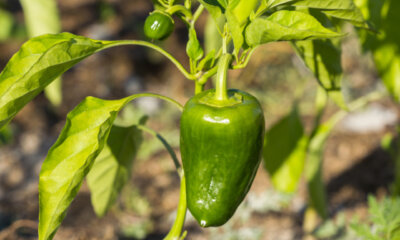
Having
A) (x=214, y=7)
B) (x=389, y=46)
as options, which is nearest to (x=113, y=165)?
(x=214, y=7)

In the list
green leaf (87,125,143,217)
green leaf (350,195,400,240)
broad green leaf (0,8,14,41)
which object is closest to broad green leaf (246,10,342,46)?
green leaf (87,125,143,217)

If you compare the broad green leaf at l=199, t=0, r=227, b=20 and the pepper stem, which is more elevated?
the broad green leaf at l=199, t=0, r=227, b=20

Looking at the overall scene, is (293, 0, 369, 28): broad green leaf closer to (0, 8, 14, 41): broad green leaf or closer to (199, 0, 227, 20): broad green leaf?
(199, 0, 227, 20): broad green leaf

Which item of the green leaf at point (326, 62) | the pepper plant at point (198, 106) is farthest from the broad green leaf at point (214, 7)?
the green leaf at point (326, 62)

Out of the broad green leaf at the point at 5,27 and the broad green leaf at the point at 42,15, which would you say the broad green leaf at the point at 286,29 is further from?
the broad green leaf at the point at 5,27

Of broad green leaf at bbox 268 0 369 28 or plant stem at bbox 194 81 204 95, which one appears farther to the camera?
plant stem at bbox 194 81 204 95

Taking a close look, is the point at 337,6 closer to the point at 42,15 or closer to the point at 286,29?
the point at 286,29
